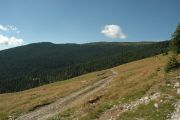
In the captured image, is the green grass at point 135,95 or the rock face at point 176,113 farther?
the green grass at point 135,95

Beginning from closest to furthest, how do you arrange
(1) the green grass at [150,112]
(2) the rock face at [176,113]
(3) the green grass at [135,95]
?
(2) the rock face at [176,113] < (1) the green grass at [150,112] < (3) the green grass at [135,95]

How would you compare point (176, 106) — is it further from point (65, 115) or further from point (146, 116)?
point (65, 115)

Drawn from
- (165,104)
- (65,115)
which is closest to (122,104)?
(165,104)

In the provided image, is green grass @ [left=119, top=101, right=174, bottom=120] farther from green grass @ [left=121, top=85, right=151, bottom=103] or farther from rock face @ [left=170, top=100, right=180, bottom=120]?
green grass @ [left=121, top=85, right=151, bottom=103]

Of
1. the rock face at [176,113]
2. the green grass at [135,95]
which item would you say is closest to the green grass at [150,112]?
the rock face at [176,113]

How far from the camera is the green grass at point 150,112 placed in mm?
23666

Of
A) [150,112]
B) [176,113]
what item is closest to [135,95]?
[150,112]

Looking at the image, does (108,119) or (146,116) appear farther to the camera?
(108,119)

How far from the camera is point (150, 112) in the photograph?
2506 centimetres

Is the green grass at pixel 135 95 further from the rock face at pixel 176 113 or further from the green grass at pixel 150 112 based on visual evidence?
the rock face at pixel 176 113

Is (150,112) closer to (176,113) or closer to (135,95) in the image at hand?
(176,113)

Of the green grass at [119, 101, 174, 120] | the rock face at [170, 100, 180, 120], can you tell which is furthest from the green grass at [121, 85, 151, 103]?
the rock face at [170, 100, 180, 120]

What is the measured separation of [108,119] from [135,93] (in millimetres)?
9218

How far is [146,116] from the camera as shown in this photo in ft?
79.8
